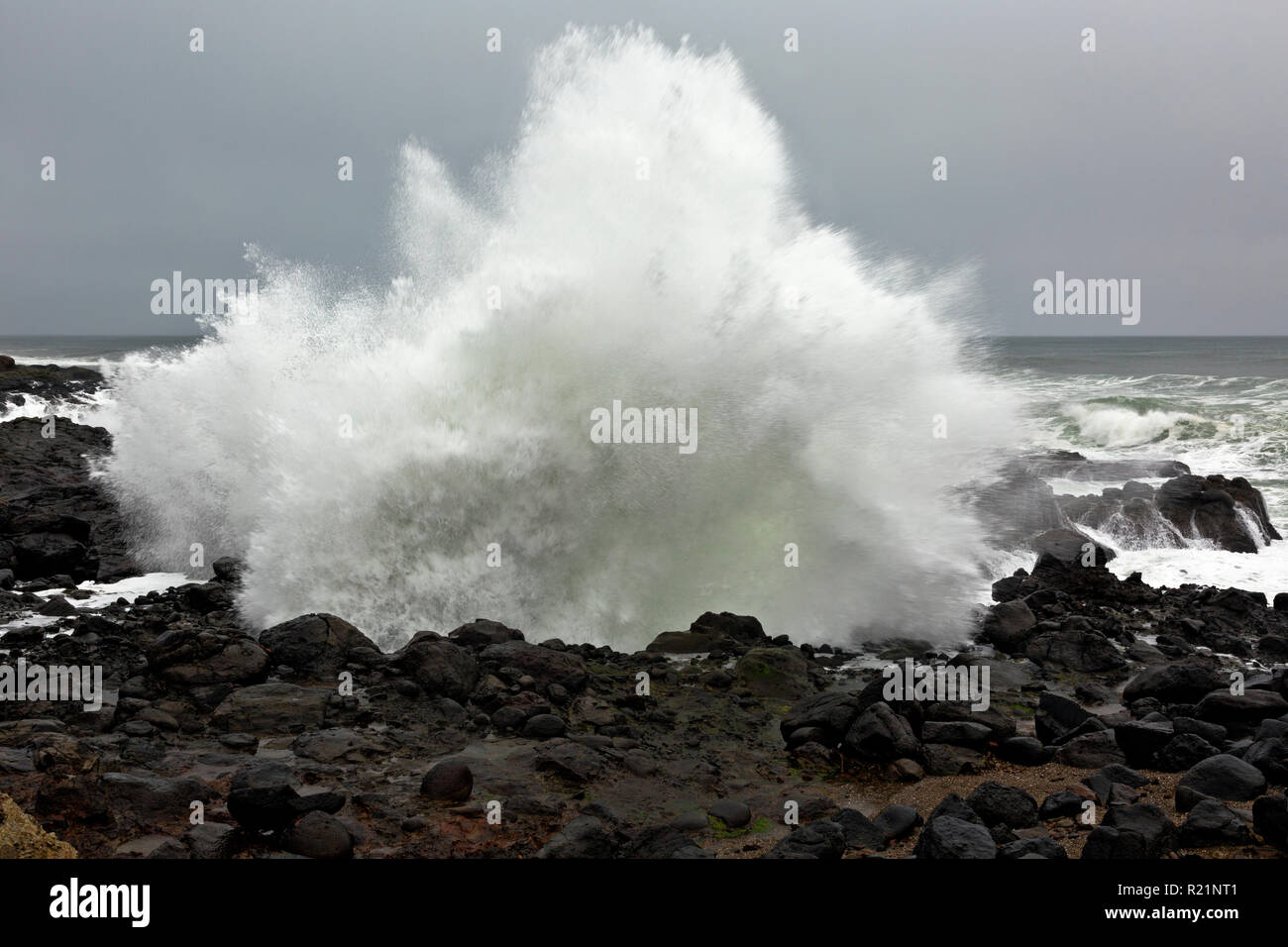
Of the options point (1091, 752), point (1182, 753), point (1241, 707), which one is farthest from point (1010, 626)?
point (1182, 753)

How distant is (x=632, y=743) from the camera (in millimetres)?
7496

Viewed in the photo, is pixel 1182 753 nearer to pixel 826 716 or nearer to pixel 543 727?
pixel 826 716

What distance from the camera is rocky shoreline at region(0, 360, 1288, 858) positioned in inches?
218

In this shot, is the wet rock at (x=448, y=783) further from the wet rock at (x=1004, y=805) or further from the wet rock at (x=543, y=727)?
the wet rock at (x=1004, y=805)

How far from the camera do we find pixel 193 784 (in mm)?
6027

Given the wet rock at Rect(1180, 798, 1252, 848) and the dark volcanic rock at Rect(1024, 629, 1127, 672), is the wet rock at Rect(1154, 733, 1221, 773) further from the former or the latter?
the dark volcanic rock at Rect(1024, 629, 1127, 672)

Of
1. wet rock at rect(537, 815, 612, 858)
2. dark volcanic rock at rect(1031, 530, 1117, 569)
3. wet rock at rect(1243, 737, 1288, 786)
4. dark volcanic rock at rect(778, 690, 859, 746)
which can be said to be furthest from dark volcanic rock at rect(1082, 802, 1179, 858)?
dark volcanic rock at rect(1031, 530, 1117, 569)

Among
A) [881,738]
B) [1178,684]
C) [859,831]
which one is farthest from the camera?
[1178,684]

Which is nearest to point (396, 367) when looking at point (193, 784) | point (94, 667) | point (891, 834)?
point (94, 667)

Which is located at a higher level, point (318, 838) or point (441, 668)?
point (441, 668)

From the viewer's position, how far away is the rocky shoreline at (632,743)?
5535 millimetres

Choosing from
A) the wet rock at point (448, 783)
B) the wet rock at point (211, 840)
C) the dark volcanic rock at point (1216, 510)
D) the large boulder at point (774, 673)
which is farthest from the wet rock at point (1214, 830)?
the dark volcanic rock at point (1216, 510)

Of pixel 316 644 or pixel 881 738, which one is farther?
pixel 316 644

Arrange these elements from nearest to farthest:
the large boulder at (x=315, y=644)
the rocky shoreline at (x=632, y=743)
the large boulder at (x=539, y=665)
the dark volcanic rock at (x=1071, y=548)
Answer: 1. the rocky shoreline at (x=632, y=743)
2. the large boulder at (x=539, y=665)
3. the large boulder at (x=315, y=644)
4. the dark volcanic rock at (x=1071, y=548)
